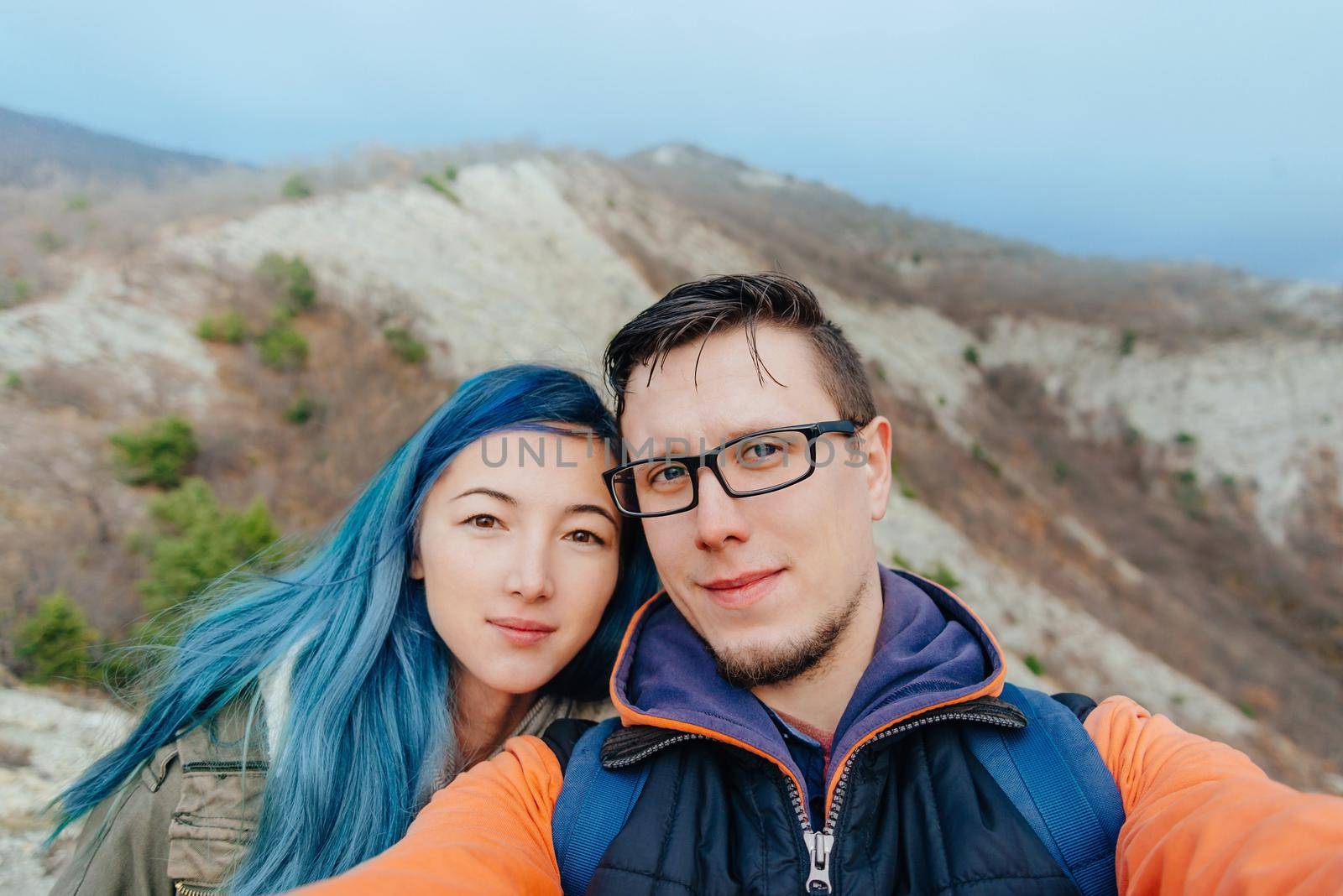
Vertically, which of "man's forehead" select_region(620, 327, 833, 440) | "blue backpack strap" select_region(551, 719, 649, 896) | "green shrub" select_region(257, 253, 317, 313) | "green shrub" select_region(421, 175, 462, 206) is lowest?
"blue backpack strap" select_region(551, 719, 649, 896)

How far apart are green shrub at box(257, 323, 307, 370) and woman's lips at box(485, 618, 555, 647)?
9.96m

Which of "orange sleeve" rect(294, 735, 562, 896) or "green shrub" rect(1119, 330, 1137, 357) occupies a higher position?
"green shrub" rect(1119, 330, 1137, 357)

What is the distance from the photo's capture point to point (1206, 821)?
4.95 ft

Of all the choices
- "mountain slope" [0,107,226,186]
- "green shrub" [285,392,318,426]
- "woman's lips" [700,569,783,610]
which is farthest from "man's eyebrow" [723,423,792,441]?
"mountain slope" [0,107,226,186]

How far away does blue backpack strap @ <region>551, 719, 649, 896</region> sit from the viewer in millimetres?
1925

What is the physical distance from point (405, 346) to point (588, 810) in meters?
11.7

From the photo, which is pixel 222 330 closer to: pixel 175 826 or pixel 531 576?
pixel 175 826

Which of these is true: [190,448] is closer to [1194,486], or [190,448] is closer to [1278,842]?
[1278,842]

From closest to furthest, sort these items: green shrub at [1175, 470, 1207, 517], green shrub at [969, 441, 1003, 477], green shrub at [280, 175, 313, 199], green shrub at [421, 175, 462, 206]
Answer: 1. green shrub at [280, 175, 313, 199]
2. green shrub at [421, 175, 462, 206]
3. green shrub at [969, 441, 1003, 477]
4. green shrub at [1175, 470, 1207, 517]

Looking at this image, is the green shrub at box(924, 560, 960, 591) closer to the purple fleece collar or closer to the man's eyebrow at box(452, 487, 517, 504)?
the purple fleece collar

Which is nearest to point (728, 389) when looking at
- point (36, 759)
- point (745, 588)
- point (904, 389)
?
point (745, 588)

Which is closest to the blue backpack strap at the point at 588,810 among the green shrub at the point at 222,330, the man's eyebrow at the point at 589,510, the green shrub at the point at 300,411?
the man's eyebrow at the point at 589,510

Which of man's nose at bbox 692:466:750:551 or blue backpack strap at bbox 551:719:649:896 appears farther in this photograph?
man's nose at bbox 692:466:750:551

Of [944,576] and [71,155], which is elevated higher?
[71,155]
